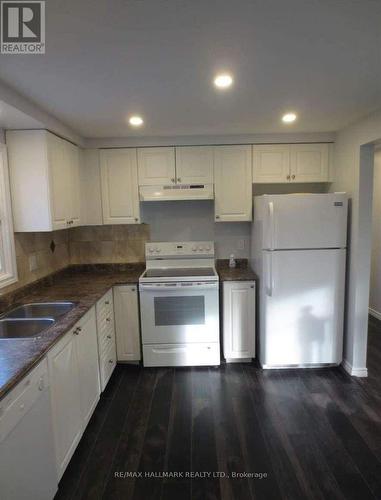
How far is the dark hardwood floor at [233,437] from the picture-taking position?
5.74ft

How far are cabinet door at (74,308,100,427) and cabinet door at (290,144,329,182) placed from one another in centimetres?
243

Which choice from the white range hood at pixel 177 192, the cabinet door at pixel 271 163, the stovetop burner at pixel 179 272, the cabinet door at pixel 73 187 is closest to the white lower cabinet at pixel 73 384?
the stovetop burner at pixel 179 272

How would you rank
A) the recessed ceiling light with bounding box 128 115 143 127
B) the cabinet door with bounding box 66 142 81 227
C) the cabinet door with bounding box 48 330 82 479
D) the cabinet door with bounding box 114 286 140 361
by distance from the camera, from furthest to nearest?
the cabinet door with bounding box 114 286 140 361
the cabinet door with bounding box 66 142 81 227
the recessed ceiling light with bounding box 128 115 143 127
the cabinet door with bounding box 48 330 82 479

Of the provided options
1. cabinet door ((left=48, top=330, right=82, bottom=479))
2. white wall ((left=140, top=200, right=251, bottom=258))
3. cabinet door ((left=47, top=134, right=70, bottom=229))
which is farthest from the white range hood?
cabinet door ((left=48, top=330, right=82, bottom=479))

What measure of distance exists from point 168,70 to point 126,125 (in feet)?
3.80

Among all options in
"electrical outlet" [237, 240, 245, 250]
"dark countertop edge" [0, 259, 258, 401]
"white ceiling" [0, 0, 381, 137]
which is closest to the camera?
"white ceiling" [0, 0, 381, 137]

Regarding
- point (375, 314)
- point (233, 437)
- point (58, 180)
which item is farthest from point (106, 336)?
point (375, 314)

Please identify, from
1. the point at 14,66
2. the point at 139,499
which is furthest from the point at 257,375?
the point at 14,66

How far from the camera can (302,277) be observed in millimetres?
2787

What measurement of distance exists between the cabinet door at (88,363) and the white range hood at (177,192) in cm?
134

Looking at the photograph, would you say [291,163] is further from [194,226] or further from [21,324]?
[21,324]

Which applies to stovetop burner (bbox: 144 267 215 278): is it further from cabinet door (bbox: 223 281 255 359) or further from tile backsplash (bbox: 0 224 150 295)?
tile backsplash (bbox: 0 224 150 295)

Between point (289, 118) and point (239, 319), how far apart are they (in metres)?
1.90

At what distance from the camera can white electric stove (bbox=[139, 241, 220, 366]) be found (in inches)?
115
